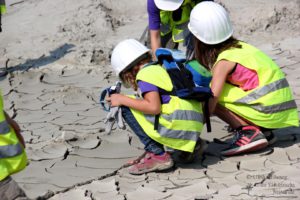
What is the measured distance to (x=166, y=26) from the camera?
16.3 feet

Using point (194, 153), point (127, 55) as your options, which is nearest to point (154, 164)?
point (194, 153)

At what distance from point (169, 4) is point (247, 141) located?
4.34ft

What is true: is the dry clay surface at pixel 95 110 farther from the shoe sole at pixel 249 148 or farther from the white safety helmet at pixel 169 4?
the white safety helmet at pixel 169 4

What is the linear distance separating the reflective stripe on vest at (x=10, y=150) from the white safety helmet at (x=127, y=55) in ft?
3.39

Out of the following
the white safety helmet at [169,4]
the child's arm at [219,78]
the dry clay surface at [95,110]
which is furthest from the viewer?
the white safety helmet at [169,4]

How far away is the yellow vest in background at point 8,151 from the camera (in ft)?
9.35

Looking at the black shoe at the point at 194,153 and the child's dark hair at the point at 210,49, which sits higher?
the child's dark hair at the point at 210,49

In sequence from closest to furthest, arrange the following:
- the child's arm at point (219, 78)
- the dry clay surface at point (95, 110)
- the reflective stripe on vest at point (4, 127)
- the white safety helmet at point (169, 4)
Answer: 1. the reflective stripe on vest at point (4, 127)
2. the dry clay surface at point (95, 110)
3. the child's arm at point (219, 78)
4. the white safety helmet at point (169, 4)

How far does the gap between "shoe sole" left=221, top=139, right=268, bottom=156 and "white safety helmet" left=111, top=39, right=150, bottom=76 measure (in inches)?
31.5

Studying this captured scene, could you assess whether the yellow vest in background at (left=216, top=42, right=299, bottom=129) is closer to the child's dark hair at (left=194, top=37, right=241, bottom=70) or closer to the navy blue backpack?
the child's dark hair at (left=194, top=37, right=241, bottom=70)

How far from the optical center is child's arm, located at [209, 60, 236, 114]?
3861 mm

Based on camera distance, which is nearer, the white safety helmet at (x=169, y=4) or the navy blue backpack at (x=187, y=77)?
the navy blue backpack at (x=187, y=77)

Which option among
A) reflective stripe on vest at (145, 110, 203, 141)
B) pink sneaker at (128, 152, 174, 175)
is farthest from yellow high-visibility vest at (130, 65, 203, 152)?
pink sneaker at (128, 152, 174, 175)

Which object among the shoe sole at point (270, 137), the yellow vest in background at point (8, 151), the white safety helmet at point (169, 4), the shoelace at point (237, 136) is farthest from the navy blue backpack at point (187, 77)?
the yellow vest in background at point (8, 151)
